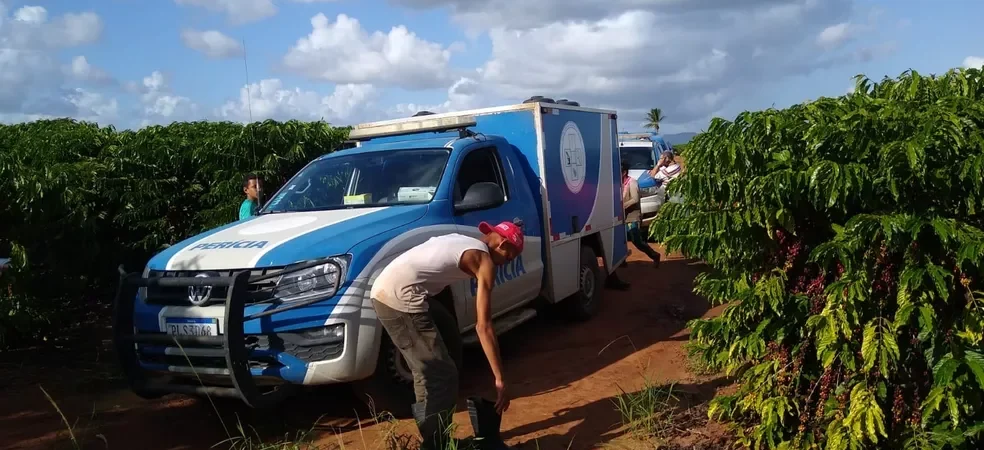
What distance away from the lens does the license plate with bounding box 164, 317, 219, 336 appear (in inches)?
190

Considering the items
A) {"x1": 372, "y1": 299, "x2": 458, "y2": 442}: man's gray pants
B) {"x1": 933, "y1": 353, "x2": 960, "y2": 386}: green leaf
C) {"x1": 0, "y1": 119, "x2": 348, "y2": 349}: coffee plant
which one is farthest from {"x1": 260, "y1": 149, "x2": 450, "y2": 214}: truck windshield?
{"x1": 933, "y1": 353, "x2": 960, "y2": 386}: green leaf

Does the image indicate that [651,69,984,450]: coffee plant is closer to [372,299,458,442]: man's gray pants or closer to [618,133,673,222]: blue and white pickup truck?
[372,299,458,442]: man's gray pants

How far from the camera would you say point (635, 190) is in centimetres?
1162

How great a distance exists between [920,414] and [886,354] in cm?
41

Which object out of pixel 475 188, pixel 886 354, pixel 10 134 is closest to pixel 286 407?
pixel 475 188

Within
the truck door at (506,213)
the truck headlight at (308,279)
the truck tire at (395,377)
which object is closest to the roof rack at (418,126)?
the truck door at (506,213)

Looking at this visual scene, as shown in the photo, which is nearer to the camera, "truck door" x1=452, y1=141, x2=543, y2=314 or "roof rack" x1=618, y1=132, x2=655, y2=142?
"truck door" x1=452, y1=141, x2=543, y2=314

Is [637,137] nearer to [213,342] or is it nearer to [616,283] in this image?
[616,283]

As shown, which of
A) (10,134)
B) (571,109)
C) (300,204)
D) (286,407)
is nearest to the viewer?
(286,407)

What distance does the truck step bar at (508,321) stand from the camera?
6.09 metres

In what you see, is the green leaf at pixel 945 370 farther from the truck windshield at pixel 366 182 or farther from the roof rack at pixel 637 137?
the roof rack at pixel 637 137

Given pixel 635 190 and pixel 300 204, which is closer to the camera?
pixel 300 204

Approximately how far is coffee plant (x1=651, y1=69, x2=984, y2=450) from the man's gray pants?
1483mm

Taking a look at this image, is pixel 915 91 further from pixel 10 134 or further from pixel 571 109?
pixel 10 134
